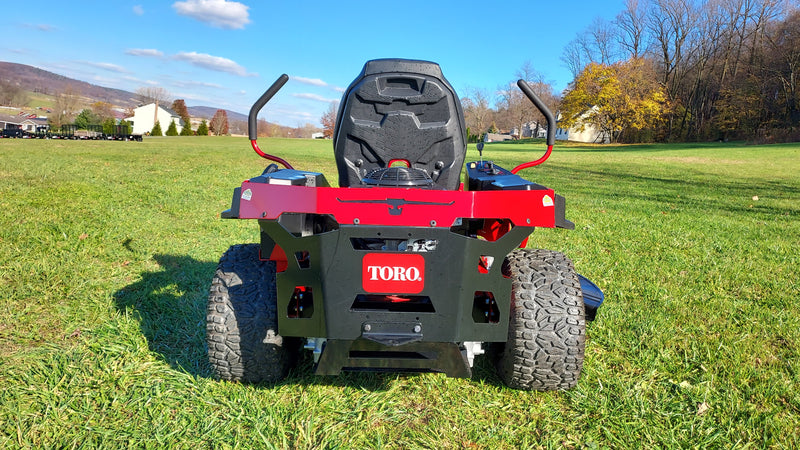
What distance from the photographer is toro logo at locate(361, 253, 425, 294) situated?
79.5 inches

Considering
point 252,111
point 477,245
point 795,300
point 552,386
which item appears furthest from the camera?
point 795,300

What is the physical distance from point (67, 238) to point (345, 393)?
13.1 ft

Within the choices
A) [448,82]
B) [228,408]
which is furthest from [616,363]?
[228,408]

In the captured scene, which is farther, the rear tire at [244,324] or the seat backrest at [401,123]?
the seat backrest at [401,123]

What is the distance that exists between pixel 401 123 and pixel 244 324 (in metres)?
1.25

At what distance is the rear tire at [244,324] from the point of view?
2338mm

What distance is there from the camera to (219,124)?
97562mm

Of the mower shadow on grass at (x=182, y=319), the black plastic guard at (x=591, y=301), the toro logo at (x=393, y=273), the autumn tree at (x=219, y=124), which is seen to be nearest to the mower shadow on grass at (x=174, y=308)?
the mower shadow on grass at (x=182, y=319)

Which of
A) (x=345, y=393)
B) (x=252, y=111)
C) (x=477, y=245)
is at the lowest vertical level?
(x=345, y=393)

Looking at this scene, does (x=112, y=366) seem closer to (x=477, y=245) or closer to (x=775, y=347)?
(x=477, y=245)

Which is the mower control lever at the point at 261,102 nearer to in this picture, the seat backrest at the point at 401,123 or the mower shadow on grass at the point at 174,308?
the seat backrest at the point at 401,123

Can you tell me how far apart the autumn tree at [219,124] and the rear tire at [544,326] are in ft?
330

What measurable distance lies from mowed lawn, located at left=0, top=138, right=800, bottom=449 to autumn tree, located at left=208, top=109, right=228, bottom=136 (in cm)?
9714

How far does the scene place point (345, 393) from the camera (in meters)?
2.57
